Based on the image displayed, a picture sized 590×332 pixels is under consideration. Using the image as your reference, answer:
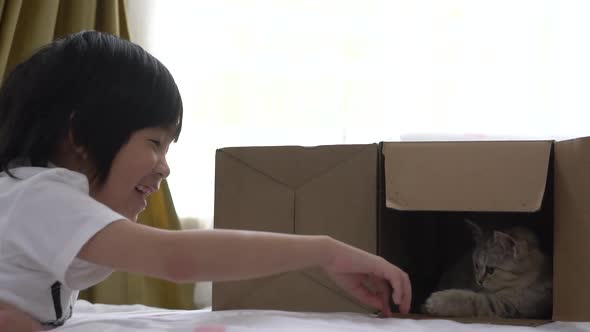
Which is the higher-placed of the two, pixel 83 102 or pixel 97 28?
pixel 97 28

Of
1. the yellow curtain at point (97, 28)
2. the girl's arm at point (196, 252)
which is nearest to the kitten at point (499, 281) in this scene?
the girl's arm at point (196, 252)

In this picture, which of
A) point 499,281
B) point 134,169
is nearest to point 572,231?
point 499,281

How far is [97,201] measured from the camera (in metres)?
0.79

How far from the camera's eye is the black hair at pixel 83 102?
0.84 meters

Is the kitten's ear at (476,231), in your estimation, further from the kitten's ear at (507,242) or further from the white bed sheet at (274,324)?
the white bed sheet at (274,324)

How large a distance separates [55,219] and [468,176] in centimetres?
61

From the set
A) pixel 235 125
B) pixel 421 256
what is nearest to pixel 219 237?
pixel 421 256

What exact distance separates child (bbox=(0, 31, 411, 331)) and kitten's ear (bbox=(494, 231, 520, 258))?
1.59 ft

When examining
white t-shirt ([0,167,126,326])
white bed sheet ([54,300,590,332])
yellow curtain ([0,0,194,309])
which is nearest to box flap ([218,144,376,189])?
white bed sheet ([54,300,590,332])

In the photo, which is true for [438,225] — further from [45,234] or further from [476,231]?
[45,234]

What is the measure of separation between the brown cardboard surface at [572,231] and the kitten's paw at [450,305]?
143mm

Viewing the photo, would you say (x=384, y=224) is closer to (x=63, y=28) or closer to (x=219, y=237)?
(x=219, y=237)

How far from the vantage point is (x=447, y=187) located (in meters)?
1.05

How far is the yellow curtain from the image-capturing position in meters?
1.64
